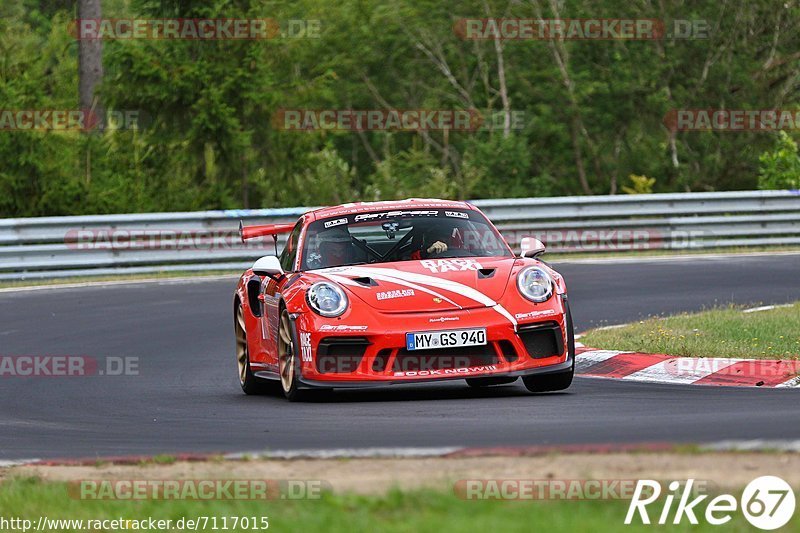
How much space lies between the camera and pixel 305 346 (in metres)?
9.60

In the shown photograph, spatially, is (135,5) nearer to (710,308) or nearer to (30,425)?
(710,308)

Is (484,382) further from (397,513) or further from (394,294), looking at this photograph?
(397,513)

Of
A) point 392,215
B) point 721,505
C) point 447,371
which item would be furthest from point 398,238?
point 721,505

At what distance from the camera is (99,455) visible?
7.50 metres

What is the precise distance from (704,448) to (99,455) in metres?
2.97

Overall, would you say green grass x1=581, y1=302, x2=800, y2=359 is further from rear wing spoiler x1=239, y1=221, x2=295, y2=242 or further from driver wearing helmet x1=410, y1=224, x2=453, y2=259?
rear wing spoiler x1=239, y1=221, x2=295, y2=242

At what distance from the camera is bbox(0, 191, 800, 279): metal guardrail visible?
69.8ft

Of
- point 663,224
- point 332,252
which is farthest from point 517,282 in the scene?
point 663,224

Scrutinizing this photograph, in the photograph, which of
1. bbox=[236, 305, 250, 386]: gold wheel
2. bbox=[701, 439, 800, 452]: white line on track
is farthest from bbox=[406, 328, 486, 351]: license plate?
bbox=[701, 439, 800, 452]: white line on track

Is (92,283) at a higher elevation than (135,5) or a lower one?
lower

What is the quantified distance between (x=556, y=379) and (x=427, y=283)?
3.41ft

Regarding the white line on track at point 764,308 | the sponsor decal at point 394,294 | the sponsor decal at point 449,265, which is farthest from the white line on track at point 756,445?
the white line on track at point 764,308

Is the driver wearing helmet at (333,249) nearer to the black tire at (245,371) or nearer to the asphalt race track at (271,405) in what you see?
the asphalt race track at (271,405)

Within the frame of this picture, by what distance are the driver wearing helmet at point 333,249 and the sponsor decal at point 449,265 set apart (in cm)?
62
